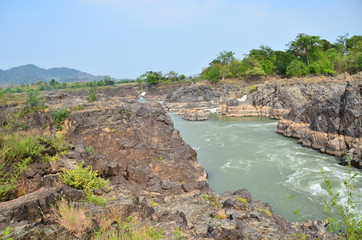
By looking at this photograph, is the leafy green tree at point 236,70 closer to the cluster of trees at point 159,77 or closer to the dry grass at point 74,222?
the cluster of trees at point 159,77

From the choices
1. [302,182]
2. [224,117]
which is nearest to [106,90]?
[224,117]

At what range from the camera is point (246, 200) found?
11531mm

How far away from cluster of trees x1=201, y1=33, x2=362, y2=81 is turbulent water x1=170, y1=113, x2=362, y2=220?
119 ft

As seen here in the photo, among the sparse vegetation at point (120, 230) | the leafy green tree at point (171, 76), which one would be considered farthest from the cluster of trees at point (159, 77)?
the sparse vegetation at point (120, 230)

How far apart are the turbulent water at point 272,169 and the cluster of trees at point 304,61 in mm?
36351

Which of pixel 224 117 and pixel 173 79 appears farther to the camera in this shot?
pixel 173 79

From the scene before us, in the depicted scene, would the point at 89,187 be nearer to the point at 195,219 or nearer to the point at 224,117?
the point at 195,219

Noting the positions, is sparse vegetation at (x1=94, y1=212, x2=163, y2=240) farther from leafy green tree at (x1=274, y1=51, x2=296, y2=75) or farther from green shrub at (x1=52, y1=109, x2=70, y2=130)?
leafy green tree at (x1=274, y1=51, x2=296, y2=75)

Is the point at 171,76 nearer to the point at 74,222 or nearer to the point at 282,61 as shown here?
the point at 282,61

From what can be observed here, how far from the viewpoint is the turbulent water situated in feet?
49.0

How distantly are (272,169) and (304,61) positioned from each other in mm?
65886

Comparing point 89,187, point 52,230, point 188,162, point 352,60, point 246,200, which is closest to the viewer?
point 52,230

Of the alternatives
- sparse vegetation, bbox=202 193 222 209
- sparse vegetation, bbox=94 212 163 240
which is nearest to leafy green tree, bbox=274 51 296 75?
sparse vegetation, bbox=202 193 222 209

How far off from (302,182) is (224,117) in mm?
31543
